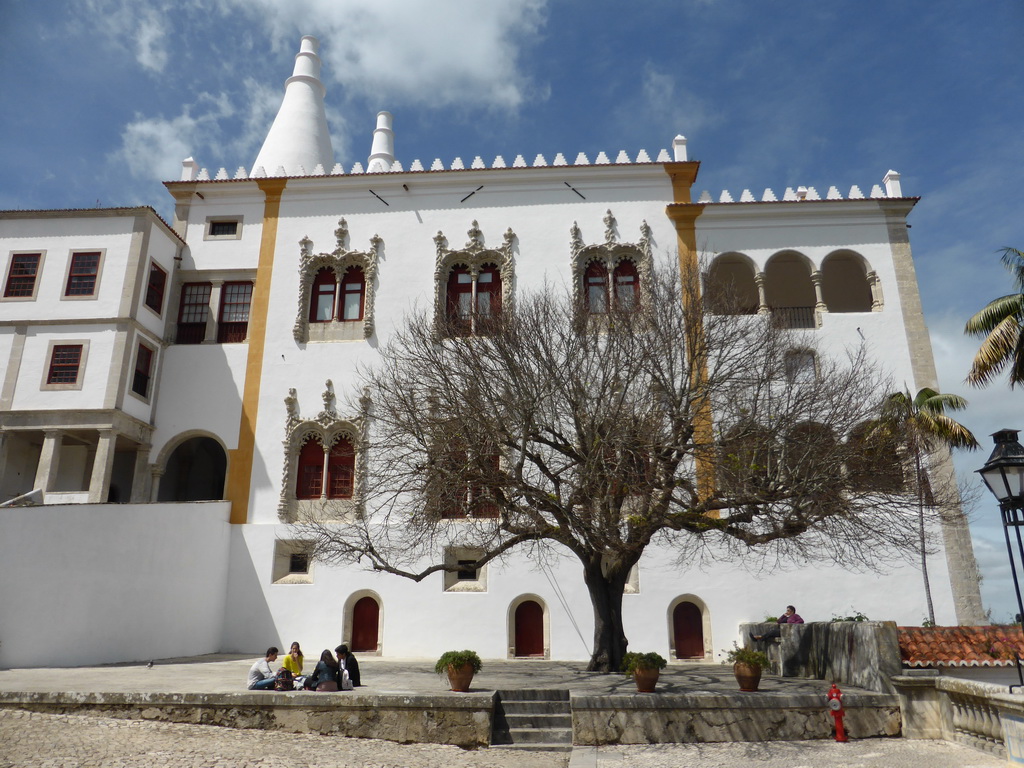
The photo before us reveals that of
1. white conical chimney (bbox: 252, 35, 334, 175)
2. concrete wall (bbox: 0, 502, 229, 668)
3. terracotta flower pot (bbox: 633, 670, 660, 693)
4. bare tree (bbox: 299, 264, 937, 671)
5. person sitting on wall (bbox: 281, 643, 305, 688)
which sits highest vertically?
white conical chimney (bbox: 252, 35, 334, 175)

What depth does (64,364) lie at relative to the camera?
790 inches

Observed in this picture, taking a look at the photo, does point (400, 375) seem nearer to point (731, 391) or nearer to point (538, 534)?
point (538, 534)

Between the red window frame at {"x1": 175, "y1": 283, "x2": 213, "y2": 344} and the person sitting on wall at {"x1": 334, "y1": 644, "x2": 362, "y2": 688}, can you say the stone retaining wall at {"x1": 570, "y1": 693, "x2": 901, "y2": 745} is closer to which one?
the person sitting on wall at {"x1": 334, "y1": 644, "x2": 362, "y2": 688}

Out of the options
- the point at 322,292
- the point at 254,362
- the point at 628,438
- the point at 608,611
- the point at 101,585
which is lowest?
the point at 608,611

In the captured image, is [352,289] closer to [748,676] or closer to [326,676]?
[326,676]

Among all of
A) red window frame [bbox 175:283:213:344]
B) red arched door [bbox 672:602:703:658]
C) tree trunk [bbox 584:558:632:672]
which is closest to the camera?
tree trunk [bbox 584:558:632:672]

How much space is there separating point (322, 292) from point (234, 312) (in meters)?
2.71

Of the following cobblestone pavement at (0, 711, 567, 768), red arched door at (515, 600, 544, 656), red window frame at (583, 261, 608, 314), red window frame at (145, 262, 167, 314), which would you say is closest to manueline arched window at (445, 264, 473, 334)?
red window frame at (583, 261, 608, 314)

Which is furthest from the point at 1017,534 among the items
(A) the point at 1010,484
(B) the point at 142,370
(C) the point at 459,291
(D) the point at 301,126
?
(D) the point at 301,126

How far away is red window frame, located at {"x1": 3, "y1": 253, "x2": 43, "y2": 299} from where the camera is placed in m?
20.9

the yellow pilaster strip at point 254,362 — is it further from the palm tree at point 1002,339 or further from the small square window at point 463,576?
the palm tree at point 1002,339

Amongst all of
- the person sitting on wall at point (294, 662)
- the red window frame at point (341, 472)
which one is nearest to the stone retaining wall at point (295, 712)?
the person sitting on wall at point (294, 662)

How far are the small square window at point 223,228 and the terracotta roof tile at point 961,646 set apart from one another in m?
20.7

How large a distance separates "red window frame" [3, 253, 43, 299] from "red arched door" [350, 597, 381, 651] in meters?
12.2
